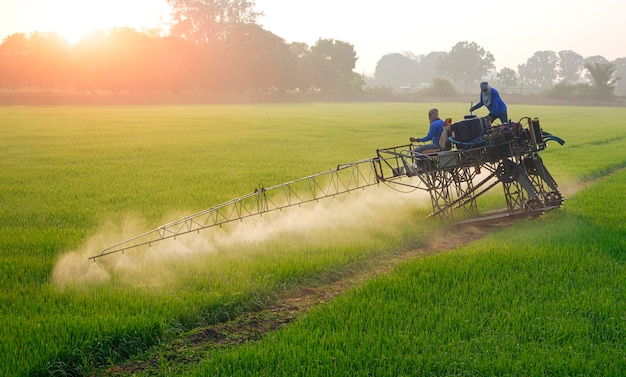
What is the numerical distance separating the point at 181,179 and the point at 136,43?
2869 inches

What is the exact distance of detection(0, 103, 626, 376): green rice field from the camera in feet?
18.1

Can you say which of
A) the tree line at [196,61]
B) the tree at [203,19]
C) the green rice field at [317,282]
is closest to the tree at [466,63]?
the tree line at [196,61]

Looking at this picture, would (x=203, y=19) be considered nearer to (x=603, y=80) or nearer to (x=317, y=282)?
(x=603, y=80)

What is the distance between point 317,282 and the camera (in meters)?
8.06

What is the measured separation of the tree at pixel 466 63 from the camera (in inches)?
6496

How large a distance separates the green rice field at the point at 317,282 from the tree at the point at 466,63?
6216 inches

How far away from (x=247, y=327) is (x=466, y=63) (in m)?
169

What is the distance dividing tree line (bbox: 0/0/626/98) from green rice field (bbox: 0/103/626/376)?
231ft

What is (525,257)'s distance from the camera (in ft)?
28.8

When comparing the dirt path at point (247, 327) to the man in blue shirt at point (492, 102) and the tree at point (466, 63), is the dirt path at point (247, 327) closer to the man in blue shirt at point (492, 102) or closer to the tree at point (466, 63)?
the man in blue shirt at point (492, 102)

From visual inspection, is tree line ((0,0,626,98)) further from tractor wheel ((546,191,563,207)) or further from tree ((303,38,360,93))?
tractor wheel ((546,191,563,207))

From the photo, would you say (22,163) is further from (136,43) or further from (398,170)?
(136,43)

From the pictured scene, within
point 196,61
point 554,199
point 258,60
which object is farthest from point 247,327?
point 258,60

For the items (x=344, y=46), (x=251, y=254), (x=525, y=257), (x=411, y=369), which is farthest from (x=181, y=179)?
(x=344, y=46)
